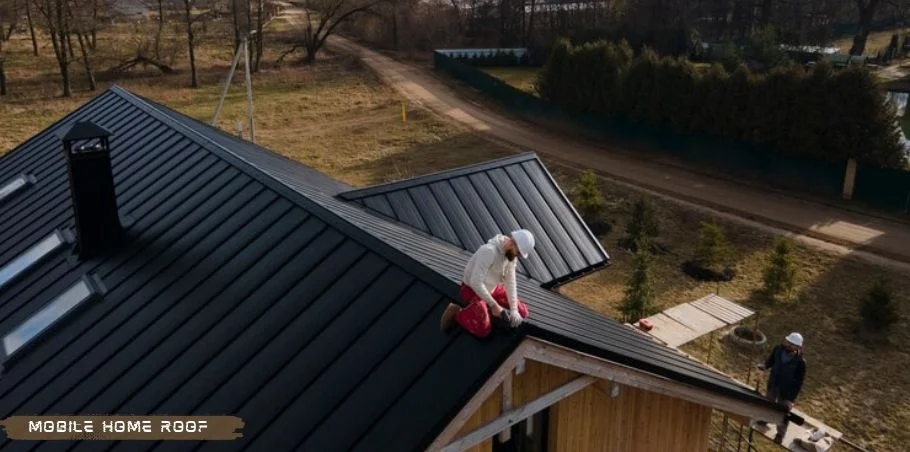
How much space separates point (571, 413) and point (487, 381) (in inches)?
93.4

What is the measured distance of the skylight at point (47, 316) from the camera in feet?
27.2

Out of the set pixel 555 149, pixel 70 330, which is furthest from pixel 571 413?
pixel 555 149

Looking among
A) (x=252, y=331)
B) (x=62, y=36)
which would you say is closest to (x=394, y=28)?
(x=62, y=36)

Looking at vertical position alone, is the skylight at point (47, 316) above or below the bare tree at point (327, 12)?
below

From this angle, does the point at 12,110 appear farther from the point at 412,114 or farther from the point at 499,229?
the point at 499,229

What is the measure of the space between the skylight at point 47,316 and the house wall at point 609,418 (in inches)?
212

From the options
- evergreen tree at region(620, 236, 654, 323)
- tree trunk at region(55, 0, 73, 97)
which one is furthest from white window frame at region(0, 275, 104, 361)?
tree trunk at region(55, 0, 73, 97)

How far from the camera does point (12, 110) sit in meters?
40.7

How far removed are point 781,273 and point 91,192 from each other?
16.4 m

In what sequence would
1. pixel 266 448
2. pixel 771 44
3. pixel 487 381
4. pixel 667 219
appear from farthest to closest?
pixel 771 44
pixel 667 219
pixel 266 448
pixel 487 381

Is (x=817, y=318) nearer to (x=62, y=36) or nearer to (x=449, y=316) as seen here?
(x=449, y=316)

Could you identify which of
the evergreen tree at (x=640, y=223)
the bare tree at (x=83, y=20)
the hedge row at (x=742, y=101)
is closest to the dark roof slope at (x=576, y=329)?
the evergreen tree at (x=640, y=223)

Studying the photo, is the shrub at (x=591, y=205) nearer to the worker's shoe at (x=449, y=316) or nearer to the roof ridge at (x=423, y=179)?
the roof ridge at (x=423, y=179)

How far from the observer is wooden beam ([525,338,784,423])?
5.64 meters
